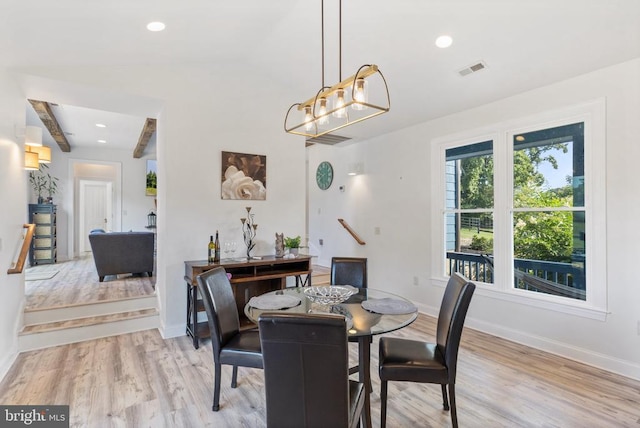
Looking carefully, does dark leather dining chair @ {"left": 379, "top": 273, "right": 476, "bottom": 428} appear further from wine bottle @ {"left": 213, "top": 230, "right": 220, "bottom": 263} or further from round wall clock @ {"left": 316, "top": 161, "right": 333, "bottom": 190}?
round wall clock @ {"left": 316, "top": 161, "right": 333, "bottom": 190}

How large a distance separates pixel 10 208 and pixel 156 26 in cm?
220

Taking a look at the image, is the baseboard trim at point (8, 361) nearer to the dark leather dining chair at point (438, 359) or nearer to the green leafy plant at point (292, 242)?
the green leafy plant at point (292, 242)

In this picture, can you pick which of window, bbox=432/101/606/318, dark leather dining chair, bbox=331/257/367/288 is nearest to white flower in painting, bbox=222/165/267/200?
dark leather dining chair, bbox=331/257/367/288

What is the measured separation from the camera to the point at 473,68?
10.6ft

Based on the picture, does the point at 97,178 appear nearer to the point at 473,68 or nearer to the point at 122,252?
the point at 122,252

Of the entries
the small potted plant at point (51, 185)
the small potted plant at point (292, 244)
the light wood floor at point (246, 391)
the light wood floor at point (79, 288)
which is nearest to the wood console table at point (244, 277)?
the small potted plant at point (292, 244)

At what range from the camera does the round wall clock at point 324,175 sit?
663 centimetres

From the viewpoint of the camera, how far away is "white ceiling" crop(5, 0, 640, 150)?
243 centimetres

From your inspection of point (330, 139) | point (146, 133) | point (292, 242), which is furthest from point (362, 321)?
point (146, 133)

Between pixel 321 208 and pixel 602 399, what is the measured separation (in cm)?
520

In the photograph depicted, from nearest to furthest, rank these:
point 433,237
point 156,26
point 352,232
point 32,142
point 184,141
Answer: point 156,26, point 32,142, point 184,141, point 433,237, point 352,232

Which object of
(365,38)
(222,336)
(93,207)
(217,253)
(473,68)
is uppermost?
(365,38)

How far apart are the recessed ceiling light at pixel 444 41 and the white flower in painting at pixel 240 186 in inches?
101

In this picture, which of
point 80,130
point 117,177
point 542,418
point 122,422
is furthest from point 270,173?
point 117,177
